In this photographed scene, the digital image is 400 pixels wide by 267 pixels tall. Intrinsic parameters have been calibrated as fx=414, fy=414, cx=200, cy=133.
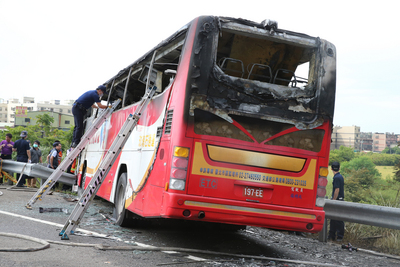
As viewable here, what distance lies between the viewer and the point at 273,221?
5.91 metres

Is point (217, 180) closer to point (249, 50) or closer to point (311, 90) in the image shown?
point (311, 90)

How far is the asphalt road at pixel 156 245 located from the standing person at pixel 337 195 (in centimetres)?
51

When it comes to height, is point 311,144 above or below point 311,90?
below

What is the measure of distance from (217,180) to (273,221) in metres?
1.01

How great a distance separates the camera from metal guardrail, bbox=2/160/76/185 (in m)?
13.5

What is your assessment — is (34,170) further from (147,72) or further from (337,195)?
(337,195)

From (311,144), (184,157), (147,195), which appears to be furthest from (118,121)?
(311,144)

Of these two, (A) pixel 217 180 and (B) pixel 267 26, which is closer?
(A) pixel 217 180

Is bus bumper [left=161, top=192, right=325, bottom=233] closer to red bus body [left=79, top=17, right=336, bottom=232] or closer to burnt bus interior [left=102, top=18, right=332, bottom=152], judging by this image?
red bus body [left=79, top=17, right=336, bottom=232]

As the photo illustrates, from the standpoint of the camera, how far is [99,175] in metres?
6.84

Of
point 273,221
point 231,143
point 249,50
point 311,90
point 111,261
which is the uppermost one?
point 249,50

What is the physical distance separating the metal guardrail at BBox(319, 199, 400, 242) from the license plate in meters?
2.96

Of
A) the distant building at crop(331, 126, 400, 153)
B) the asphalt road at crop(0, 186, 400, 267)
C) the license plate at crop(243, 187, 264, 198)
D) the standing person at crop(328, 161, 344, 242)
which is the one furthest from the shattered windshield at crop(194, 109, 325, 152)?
the distant building at crop(331, 126, 400, 153)

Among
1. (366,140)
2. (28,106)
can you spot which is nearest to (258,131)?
(366,140)
